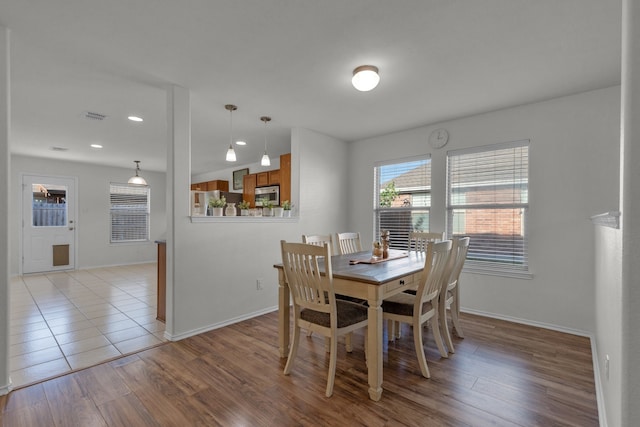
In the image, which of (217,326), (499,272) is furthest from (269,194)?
(499,272)

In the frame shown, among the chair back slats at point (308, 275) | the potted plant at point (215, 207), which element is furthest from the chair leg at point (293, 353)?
the potted plant at point (215, 207)

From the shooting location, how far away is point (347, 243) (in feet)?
12.1

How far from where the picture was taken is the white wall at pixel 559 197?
298 centimetres

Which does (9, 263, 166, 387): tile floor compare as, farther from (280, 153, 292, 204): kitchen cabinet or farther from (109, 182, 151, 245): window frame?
(280, 153, 292, 204): kitchen cabinet

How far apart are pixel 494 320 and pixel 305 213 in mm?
2711

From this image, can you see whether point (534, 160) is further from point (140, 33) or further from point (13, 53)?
point (13, 53)

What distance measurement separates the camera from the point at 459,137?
152 inches

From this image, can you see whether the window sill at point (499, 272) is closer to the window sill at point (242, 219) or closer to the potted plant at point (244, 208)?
the window sill at point (242, 219)

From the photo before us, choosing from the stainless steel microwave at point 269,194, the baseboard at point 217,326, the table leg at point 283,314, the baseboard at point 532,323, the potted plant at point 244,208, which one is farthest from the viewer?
the stainless steel microwave at point 269,194


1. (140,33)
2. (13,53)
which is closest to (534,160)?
(140,33)

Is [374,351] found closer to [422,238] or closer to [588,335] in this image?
[422,238]

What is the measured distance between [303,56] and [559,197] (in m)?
3.03

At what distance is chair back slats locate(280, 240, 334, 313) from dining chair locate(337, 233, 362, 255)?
1272 millimetres

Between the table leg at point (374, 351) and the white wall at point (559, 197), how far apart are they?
2.28 meters
